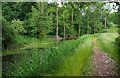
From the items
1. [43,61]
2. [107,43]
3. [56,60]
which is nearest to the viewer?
[43,61]

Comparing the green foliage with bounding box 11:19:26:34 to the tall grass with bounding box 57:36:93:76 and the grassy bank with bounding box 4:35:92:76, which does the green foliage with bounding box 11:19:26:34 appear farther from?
the tall grass with bounding box 57:36:93:76

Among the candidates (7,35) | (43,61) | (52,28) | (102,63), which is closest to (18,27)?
(7,35)

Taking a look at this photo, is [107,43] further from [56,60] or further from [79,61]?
[56,60]

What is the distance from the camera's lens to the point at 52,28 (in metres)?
3.33

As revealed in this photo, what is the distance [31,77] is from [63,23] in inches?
42.2

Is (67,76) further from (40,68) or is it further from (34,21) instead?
(34,21)

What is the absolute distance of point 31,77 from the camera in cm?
274

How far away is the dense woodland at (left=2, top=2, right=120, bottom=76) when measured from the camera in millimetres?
3094

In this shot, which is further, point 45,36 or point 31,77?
point 45,36

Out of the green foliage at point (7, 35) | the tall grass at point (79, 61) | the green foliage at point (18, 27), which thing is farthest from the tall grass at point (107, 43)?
the green foliage at point (7, 35)

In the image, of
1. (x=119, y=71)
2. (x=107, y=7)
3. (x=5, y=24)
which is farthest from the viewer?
(x=107, y=7)

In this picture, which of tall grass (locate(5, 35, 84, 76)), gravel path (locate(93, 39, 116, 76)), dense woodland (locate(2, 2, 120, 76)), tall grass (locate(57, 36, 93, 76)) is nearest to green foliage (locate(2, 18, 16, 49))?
dense woodland (locate(2, 2, 120, 76))

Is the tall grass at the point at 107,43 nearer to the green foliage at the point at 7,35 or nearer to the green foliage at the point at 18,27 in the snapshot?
the green foliage at the point at 18,27

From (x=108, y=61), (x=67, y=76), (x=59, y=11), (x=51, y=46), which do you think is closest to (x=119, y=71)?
(x=108, y=61)
